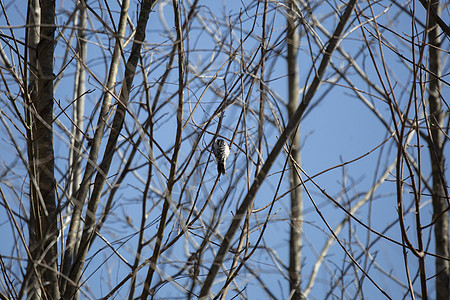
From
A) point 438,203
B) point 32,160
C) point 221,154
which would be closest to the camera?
point 32,160

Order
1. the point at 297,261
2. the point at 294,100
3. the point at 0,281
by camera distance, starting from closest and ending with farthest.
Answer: the point at 0,281 → the point at 297,261 → the point at 294,100

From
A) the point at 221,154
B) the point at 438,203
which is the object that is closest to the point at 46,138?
the point at 221,154

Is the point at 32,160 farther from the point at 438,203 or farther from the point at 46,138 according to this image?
the point at 438,203

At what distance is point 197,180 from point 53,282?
23.9 inches

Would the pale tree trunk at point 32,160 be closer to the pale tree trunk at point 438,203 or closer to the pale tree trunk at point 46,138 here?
the pale tree trunk at point 46,138

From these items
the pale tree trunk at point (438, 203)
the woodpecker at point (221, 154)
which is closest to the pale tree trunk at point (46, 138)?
the woodpecker at point (221, 154)

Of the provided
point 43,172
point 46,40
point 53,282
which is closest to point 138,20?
point 46,40

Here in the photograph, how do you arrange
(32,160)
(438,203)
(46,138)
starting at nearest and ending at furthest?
(32,160) → (46,138) → (438,203)

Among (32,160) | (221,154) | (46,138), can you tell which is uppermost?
(221,154)

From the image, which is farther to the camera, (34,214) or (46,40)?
(46,40)

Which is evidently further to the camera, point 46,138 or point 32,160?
point 46,138

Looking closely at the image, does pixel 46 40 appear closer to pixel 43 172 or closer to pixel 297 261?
pixel 43 172

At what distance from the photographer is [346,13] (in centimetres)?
115

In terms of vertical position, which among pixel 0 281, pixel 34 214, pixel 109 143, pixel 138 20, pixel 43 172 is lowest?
pixel 0 281
